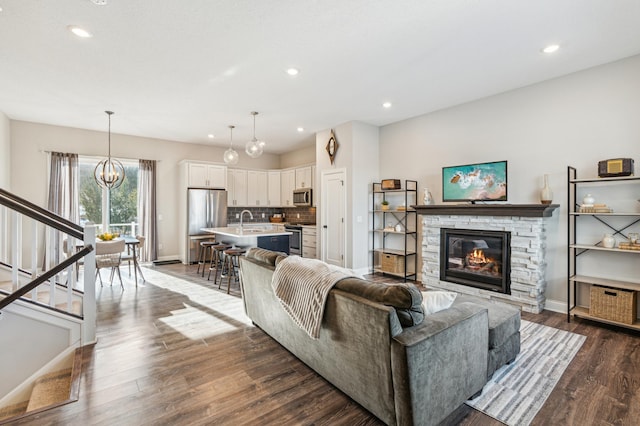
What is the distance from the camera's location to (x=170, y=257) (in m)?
7.61

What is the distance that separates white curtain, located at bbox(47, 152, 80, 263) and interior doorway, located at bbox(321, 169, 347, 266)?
5189 millimetres

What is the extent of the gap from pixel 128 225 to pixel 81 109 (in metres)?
2.85

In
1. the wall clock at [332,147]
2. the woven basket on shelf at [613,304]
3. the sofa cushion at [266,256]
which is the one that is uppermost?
the wall clock at [332,147]

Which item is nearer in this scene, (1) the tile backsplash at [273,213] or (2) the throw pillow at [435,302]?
(2) the throw pillow at [435,302]

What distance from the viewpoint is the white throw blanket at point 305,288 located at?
87.9 inches

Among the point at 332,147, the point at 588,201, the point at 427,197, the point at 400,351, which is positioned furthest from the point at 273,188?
the point at 400,351

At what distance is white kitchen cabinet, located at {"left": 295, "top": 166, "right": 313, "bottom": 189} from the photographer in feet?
26.2

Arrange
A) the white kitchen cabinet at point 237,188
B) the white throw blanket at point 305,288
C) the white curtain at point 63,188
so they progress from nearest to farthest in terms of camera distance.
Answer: the white throw blanket at point 305,288 < the white curtain at point 63,188 < the white kitchen cabinet at point 237,188

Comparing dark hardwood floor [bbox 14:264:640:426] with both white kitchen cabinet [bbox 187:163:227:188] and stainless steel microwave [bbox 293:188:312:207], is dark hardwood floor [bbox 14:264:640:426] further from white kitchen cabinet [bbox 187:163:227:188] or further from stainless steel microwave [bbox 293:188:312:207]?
stainless steel microwave [bbox 293:188:312:207]

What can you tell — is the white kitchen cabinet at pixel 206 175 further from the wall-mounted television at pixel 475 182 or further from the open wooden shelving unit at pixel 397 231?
the wall-mounted television at pixel 475 182

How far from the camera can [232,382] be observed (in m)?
2.42

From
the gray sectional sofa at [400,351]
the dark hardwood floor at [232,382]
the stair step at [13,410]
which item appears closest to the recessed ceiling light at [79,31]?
the dark hardwood floor at [232,382]

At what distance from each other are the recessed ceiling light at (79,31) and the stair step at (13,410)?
3.47 meters

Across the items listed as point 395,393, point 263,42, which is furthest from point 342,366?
point 263,42
